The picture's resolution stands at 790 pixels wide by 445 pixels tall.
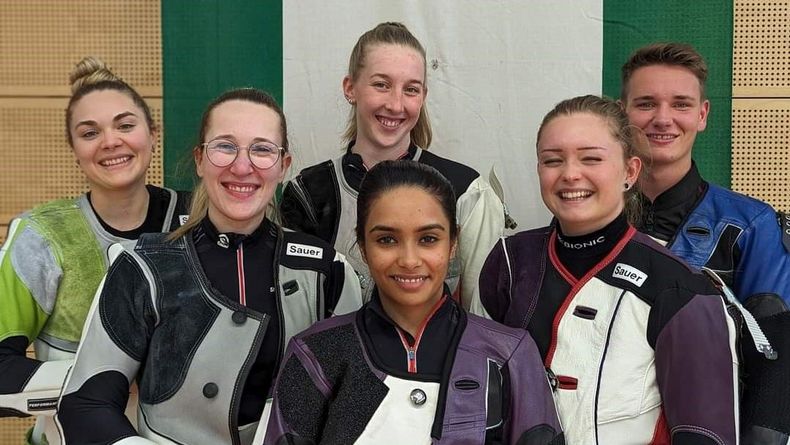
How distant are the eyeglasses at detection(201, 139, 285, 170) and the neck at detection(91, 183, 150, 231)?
55 cm

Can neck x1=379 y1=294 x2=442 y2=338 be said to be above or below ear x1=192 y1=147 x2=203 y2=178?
below

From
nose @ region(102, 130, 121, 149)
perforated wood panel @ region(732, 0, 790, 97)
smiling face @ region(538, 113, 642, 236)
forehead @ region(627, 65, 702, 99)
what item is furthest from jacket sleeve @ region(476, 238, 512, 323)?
perforated wood panel @ region(732, 0, 790, 97)

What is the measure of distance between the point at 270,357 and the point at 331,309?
25cm

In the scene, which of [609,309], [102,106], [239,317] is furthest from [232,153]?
[609,309]

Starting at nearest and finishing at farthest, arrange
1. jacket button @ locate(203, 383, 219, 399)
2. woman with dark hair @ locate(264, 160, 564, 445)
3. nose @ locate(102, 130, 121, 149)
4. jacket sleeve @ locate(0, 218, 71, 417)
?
woman with dark hair @ locate(264, 160, 564, 445) → jacket button @ locate(203, 383, 219, 399) → jacket sleeve @ locate(0, 218, 71, 417) → nose @ locate(102, 130, 121, 149)

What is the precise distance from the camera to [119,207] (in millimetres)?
2924

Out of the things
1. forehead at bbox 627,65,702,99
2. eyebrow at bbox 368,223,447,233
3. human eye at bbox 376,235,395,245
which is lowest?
human eye at bbox 376,235,395,245

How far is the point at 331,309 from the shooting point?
2.58 m

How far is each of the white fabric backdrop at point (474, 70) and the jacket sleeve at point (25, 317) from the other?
1.34 metres

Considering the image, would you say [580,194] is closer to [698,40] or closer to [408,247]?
[408,247]

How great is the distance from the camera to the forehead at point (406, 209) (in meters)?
2.23

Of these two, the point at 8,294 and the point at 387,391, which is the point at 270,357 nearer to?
the point at 387,391

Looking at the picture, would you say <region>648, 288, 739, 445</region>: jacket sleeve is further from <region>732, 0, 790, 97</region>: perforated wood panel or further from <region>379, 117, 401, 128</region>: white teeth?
<region>732, 0, 790, 97</region>: perforated wood panel

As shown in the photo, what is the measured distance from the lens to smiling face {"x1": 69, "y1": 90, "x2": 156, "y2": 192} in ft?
9.44
